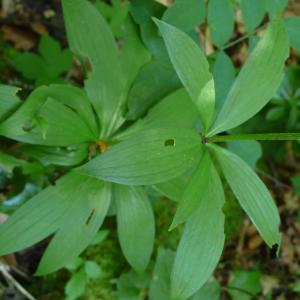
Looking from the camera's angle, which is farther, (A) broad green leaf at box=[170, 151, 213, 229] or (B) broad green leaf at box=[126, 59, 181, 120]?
(B) broad green leaf at box=[126, 59, 181, 120]

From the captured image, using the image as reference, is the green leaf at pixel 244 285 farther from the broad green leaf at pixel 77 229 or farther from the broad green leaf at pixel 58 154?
the broad green leaf at pixel 58 154

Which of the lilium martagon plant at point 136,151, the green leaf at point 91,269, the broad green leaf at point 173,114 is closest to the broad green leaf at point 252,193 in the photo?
the lilium martagon plant at point 136,151

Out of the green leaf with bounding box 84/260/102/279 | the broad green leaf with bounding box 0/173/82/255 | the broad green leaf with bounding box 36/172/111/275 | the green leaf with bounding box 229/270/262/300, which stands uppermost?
the broad green leaf with bounding box 0/173/82/255

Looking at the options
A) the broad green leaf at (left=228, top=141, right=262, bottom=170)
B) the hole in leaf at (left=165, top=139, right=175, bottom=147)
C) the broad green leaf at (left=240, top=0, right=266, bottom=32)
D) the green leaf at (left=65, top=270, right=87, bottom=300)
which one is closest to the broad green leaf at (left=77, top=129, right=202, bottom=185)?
the hole in leaf at (left=165, top=139, right=175, bottom=147)

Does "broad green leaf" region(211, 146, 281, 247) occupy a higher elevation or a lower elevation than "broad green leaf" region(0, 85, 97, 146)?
lower

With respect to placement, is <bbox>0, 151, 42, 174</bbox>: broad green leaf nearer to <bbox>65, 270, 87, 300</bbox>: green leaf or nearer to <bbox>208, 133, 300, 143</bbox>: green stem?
<bbox>65, 270, 87, 300</bbox>: green leaf

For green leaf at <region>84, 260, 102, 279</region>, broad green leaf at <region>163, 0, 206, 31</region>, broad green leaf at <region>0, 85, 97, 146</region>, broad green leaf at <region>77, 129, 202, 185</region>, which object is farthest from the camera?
green leaf at <region>84, 260, 102, 279</region>
